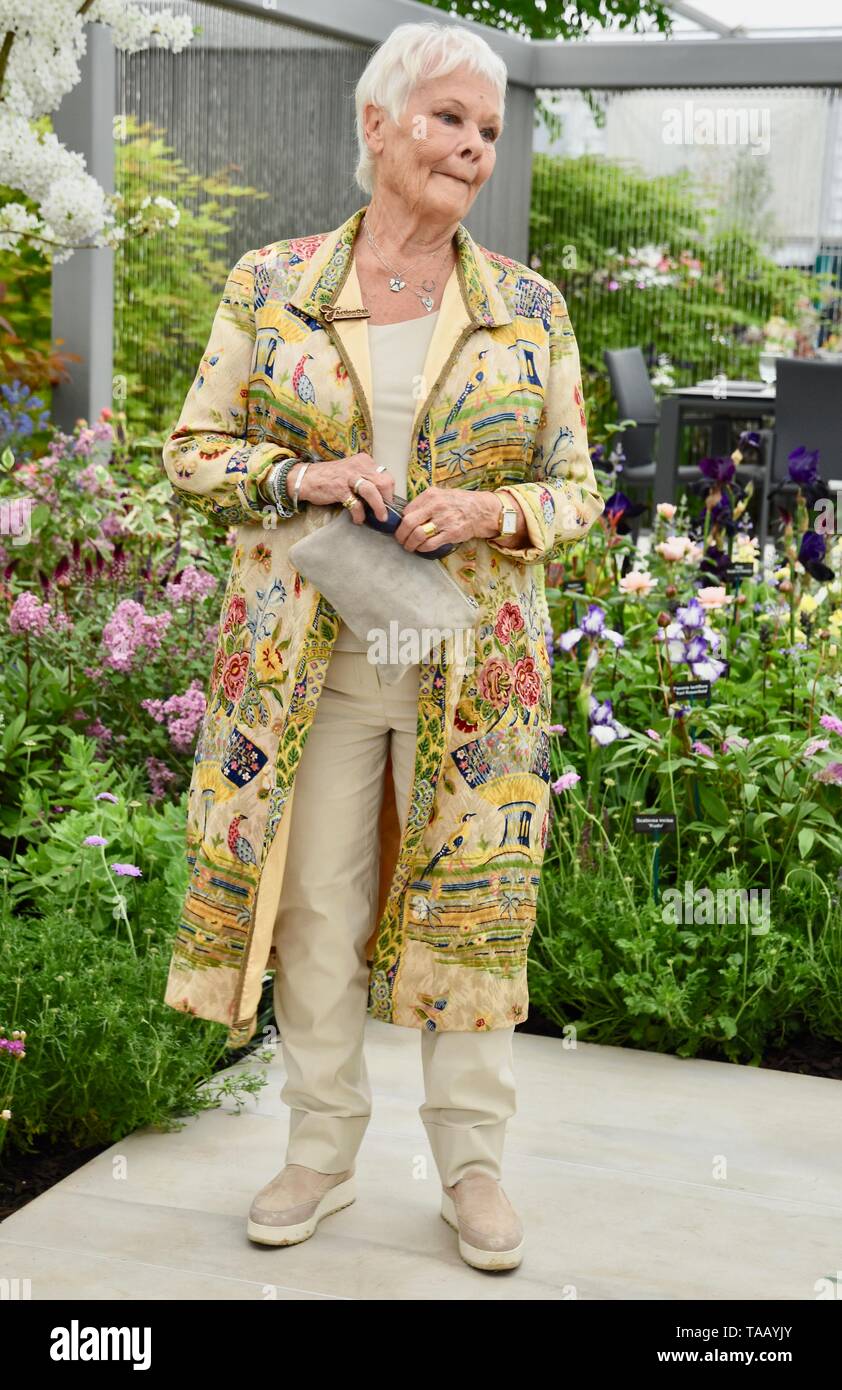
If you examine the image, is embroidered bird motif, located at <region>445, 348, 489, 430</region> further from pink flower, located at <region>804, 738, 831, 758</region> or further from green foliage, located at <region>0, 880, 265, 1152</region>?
pink flower, located at <region>804, 738, 831, 758</region>

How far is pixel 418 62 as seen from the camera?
199cm

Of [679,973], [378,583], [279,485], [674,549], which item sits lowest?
[679,973]

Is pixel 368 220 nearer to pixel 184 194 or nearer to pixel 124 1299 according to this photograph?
pixel 124 1299

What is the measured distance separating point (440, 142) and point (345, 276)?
23 cm

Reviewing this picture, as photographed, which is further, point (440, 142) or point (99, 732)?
point (99, 732)

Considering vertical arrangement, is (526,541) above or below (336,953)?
above

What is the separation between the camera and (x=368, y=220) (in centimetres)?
217

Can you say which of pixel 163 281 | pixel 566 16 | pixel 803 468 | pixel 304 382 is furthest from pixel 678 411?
pixel 566 16

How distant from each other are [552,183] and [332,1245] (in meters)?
8.81

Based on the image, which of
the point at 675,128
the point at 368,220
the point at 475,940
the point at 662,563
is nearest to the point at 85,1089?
the point at 475,940

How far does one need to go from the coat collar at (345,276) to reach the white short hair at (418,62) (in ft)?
0.52

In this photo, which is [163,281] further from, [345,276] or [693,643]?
[345,276]

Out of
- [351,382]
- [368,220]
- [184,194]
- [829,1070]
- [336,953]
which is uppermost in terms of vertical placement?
[184,194]
